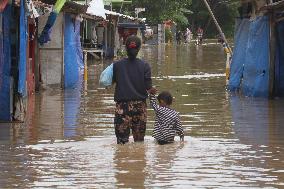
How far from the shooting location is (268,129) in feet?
43.1

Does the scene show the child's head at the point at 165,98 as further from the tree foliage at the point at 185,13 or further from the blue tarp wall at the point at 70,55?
the tree foliage at the point at 185,13

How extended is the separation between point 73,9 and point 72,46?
1091 millimetres

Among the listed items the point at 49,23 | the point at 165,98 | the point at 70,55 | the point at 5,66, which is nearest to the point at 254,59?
the point at 49,23

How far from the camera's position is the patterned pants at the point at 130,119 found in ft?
34.8

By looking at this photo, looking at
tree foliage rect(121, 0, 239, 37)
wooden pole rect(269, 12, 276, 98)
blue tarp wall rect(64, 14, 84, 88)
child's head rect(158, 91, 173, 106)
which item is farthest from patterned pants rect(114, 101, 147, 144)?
tree foliage rect(121, 0, 239, 37)

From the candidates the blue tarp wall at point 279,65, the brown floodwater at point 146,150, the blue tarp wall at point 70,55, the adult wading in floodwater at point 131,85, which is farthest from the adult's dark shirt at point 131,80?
→ the blue tarp wall at point 70,55

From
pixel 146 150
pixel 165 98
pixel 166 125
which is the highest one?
pixel 165 98

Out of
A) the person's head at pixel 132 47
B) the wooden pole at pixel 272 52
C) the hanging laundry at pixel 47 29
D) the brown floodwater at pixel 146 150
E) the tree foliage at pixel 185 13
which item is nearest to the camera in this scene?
the brown floodwater at pixel 146 150

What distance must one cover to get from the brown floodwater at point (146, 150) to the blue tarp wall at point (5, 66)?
0.47 metres

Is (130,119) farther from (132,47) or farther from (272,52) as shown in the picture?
(272,52)

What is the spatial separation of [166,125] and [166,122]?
0.05 meters

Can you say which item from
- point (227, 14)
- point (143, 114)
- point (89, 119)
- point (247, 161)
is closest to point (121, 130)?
point (143, 114)

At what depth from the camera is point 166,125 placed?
10.9 meters

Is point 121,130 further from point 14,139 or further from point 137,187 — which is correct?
point 137,187
